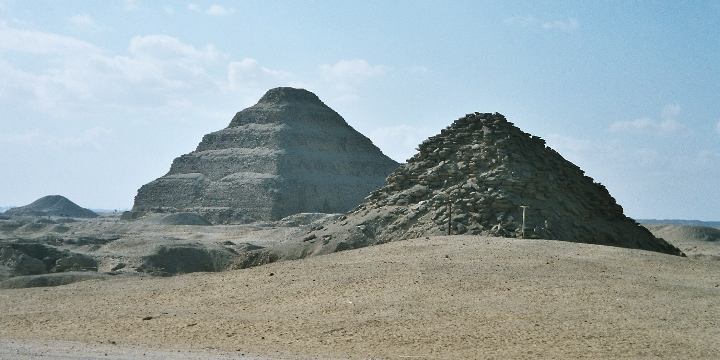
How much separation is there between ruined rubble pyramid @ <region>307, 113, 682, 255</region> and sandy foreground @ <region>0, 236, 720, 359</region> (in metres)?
3.58

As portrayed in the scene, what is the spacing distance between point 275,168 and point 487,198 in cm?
6446

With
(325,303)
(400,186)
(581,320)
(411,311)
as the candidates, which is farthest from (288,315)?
(400,186)

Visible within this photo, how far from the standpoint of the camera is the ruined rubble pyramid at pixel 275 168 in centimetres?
7906

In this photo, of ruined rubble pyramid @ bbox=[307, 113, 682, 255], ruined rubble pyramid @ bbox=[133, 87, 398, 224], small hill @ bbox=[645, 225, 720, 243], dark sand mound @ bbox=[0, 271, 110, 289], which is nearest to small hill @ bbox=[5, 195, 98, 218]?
ruined rubble pyramid @ bbox=[133, 87, 398, 224]

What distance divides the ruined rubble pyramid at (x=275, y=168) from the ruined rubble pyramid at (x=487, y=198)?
5273 cm

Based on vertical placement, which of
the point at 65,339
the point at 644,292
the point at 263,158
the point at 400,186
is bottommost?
the point at 65,339

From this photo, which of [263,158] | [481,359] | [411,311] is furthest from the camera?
[263,158]

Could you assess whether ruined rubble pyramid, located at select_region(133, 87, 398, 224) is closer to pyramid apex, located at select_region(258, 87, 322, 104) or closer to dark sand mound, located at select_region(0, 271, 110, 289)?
pyramid apex, located at select_region(258, 87, 322, 104)

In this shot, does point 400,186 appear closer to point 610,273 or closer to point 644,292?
point 610,273

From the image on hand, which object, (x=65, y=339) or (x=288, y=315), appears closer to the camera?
(x=65, y=339)

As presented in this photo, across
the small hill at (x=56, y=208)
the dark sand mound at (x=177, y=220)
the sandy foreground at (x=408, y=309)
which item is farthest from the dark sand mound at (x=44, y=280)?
the small hill at (x=56, y=208)

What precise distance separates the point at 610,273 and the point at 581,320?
3.37 meters

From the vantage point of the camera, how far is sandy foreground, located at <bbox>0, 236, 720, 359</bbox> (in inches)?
332

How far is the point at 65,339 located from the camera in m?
9.15
